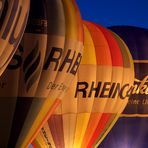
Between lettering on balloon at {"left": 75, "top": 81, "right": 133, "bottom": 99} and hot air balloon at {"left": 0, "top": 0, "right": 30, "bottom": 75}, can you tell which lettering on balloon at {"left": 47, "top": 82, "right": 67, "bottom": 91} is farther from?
lettering on balloon at {"left": 75, "top": 81, "right": 133, "bottom": 99}

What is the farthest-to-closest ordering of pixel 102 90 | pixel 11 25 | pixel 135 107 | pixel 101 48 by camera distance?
pixel 135 107, pixel 102 90, pixel 101 48, pixel 11 25

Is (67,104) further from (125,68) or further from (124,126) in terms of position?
(124,126)

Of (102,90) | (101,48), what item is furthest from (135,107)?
(101,48)

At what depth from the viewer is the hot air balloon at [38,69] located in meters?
13.5

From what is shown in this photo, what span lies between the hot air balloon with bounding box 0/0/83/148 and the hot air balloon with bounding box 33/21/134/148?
228 cm

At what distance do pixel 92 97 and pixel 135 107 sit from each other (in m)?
3.18

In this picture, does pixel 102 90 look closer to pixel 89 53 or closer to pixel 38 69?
pixel 89 53

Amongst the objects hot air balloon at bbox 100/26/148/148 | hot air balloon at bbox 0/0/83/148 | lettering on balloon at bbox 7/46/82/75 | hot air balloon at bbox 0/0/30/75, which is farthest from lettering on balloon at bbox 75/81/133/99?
hot air balloon at bbox 0/0/30/75

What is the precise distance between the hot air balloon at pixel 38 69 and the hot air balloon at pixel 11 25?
5.01 ft

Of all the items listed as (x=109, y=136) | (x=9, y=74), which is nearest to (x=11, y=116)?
(x=9, y=74)

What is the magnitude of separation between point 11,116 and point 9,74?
848mm

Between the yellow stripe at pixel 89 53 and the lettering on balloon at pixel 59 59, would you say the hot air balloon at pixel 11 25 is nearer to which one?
the lettering on balloon at pixel 59 59

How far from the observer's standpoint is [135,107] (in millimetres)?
20484

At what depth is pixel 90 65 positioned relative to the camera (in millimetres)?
17484
